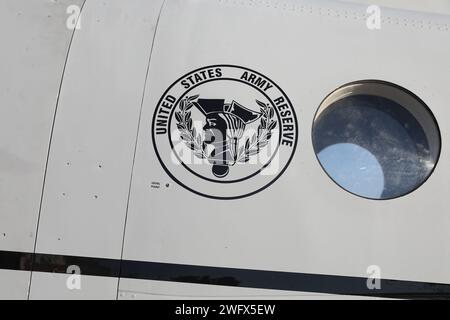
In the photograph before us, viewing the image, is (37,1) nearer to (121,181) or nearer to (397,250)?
(121,181)

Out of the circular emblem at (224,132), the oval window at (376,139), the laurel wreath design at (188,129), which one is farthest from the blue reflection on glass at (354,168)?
the laurel wreath design at (188,129)

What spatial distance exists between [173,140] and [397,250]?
1252mm

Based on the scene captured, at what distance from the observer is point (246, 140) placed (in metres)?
2.65

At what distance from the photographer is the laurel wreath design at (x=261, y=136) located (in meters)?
2.62

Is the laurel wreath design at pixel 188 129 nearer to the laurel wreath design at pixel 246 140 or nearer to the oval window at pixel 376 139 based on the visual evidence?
the laurel wreath design at pixel 246 140

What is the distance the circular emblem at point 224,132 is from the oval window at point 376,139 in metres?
0.24

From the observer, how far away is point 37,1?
2.99 meters

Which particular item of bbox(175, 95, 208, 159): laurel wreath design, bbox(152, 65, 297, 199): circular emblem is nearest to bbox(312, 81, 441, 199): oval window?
A: bbox(152, 65, 297, 199): circular emblem

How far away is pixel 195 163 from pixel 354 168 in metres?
0.86

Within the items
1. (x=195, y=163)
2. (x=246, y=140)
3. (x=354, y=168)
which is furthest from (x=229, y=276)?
(x=354, y=168)

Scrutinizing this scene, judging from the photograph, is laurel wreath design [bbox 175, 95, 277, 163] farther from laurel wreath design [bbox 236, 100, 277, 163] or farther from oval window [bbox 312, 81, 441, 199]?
oval window [bbox 312, 81, 441, 199]

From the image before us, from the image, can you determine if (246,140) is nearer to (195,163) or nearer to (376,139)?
(195,163)

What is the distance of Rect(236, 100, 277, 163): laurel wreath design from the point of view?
103 inches
